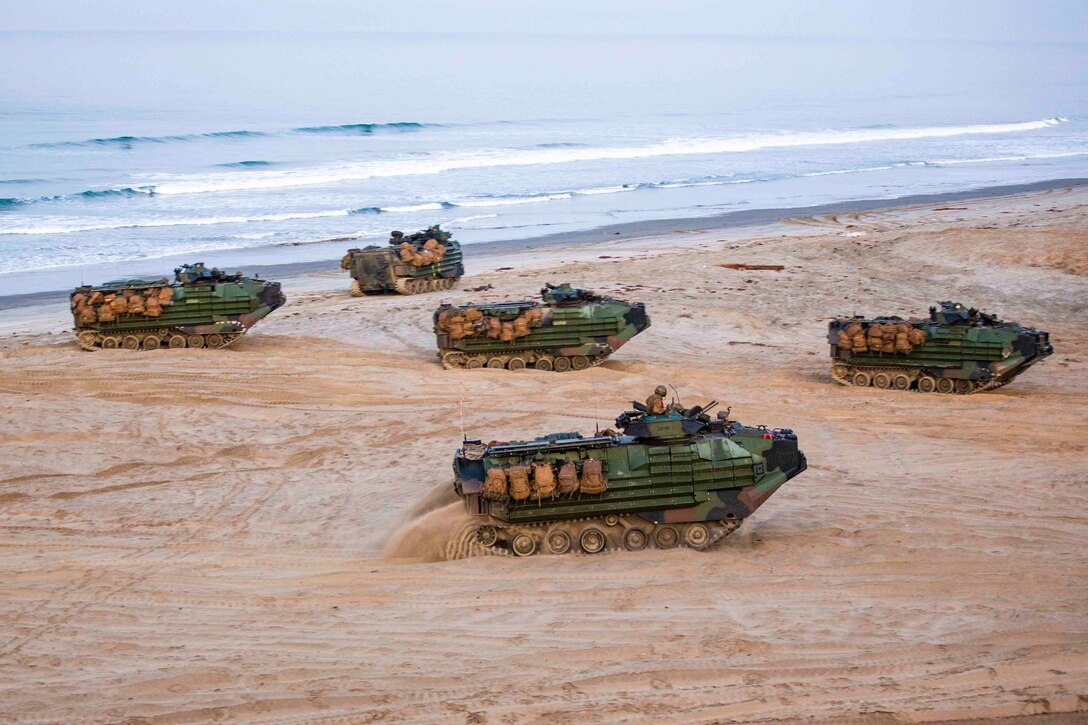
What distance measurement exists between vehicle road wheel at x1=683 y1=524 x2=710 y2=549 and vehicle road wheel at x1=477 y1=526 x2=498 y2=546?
7.46 ft

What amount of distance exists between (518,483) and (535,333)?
9960mm

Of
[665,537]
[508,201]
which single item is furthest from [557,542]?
[508,201]

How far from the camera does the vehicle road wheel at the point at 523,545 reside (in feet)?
46.4

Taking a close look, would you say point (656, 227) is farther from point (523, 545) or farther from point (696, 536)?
point (523, 545)

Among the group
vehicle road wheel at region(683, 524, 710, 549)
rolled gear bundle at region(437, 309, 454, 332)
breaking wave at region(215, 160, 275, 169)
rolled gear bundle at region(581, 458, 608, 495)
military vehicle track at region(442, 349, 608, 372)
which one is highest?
breaking wave at region(215, 160, 275, 169)

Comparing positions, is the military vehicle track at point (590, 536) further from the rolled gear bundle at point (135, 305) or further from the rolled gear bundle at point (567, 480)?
the rolled gear bundle at point (135, 305)

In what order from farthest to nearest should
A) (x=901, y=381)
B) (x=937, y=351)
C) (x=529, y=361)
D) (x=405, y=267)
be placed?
(x=405, y=267) < (x=529, y=361) < (x=901, y=381) < (x=937, y=351)

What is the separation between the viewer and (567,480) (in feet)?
45.6

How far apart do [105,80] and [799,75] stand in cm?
8411

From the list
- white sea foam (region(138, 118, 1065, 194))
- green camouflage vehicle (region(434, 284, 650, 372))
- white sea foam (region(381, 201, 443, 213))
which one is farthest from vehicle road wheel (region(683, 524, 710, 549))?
white sea foam (region(138, 118, 1065, 194))

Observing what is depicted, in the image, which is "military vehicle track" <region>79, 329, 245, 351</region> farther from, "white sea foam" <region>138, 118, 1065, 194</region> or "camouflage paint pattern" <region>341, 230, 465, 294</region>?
"white sea foam" <region>138, 118, 1065, 194</region>

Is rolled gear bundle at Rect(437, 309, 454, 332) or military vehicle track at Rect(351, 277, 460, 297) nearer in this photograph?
rolled gear bundle at Rect(437, 309, 454, 332)

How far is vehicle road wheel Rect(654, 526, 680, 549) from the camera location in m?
14.4

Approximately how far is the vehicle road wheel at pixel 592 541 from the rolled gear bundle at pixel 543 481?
72cm
